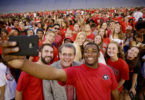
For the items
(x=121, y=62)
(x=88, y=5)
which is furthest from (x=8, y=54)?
(x=88, y=5)

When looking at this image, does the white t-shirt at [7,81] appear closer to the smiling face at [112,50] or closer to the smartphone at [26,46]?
the smartphone at [26,46]

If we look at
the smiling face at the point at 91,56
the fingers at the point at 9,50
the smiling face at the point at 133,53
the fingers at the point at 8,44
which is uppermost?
the fingers at the point at 8,44

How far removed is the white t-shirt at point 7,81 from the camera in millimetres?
1907

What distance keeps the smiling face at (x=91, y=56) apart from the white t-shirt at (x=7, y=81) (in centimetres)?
132

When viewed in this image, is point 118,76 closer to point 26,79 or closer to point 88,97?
point 88,97

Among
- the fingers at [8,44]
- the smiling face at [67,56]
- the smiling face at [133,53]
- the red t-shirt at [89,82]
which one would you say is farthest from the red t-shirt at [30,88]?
the smiling face at [133,53]

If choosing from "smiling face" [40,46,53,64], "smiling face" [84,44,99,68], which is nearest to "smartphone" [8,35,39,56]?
"smiling face" [84,44,99,68]

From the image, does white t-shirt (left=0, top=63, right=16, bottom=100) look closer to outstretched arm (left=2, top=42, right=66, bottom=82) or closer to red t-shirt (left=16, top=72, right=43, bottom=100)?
red t-shirt (left=16, top=72, right=43, bottom=100)

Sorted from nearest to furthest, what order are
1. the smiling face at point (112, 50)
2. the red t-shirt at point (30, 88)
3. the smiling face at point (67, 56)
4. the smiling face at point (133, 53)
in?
the red t-shirt at point (30, 88)
the smiling face at point (67, 56)
the smiling face at point (112, 50)
the smiling face at point (133, 53)

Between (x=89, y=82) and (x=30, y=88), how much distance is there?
2.75 feet

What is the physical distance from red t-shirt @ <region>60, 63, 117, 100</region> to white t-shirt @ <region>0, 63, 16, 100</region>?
1.18m

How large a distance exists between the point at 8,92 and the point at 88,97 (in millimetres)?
1467

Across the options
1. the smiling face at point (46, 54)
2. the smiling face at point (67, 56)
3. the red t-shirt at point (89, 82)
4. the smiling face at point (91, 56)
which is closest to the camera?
the red t-shirt at point (89, 82)

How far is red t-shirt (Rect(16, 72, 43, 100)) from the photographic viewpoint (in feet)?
5.26
